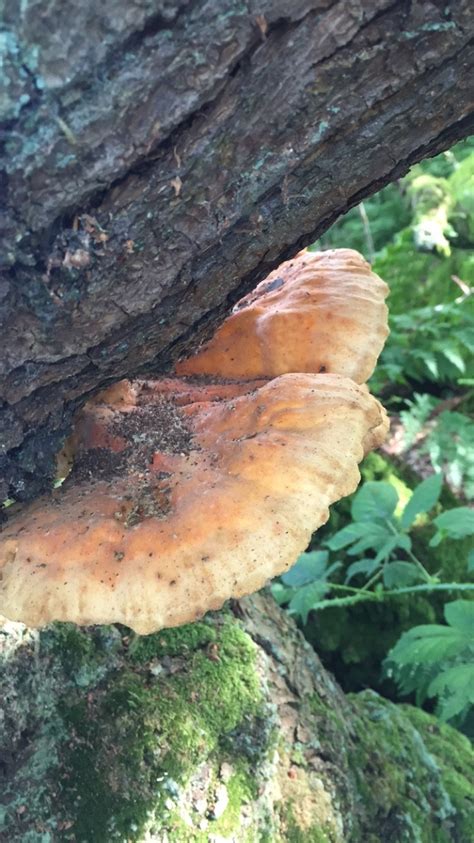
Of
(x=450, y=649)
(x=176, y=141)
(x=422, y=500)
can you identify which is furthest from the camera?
(x=422, y=500)

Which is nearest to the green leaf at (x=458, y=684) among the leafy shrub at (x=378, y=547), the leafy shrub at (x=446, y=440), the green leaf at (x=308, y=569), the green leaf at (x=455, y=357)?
the leafy shrub at (x=378, y=547)

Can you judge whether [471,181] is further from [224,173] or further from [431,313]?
[224,173]

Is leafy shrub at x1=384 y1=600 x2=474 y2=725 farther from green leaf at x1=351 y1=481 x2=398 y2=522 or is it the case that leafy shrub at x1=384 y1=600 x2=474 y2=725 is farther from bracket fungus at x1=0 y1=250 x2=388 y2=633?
bracket fungus at x1=0 y1=250 x2=388 y2=633

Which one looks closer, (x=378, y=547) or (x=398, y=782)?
(x=398, y=782)

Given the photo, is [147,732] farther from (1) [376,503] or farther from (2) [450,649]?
(1) [376,503]

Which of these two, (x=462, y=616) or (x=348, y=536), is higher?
(x=462, y=616)

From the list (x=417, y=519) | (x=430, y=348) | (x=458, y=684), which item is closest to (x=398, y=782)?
(x=458, y=684)

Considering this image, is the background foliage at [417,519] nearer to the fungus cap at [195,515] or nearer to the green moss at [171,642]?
the green moss at [171,642]
